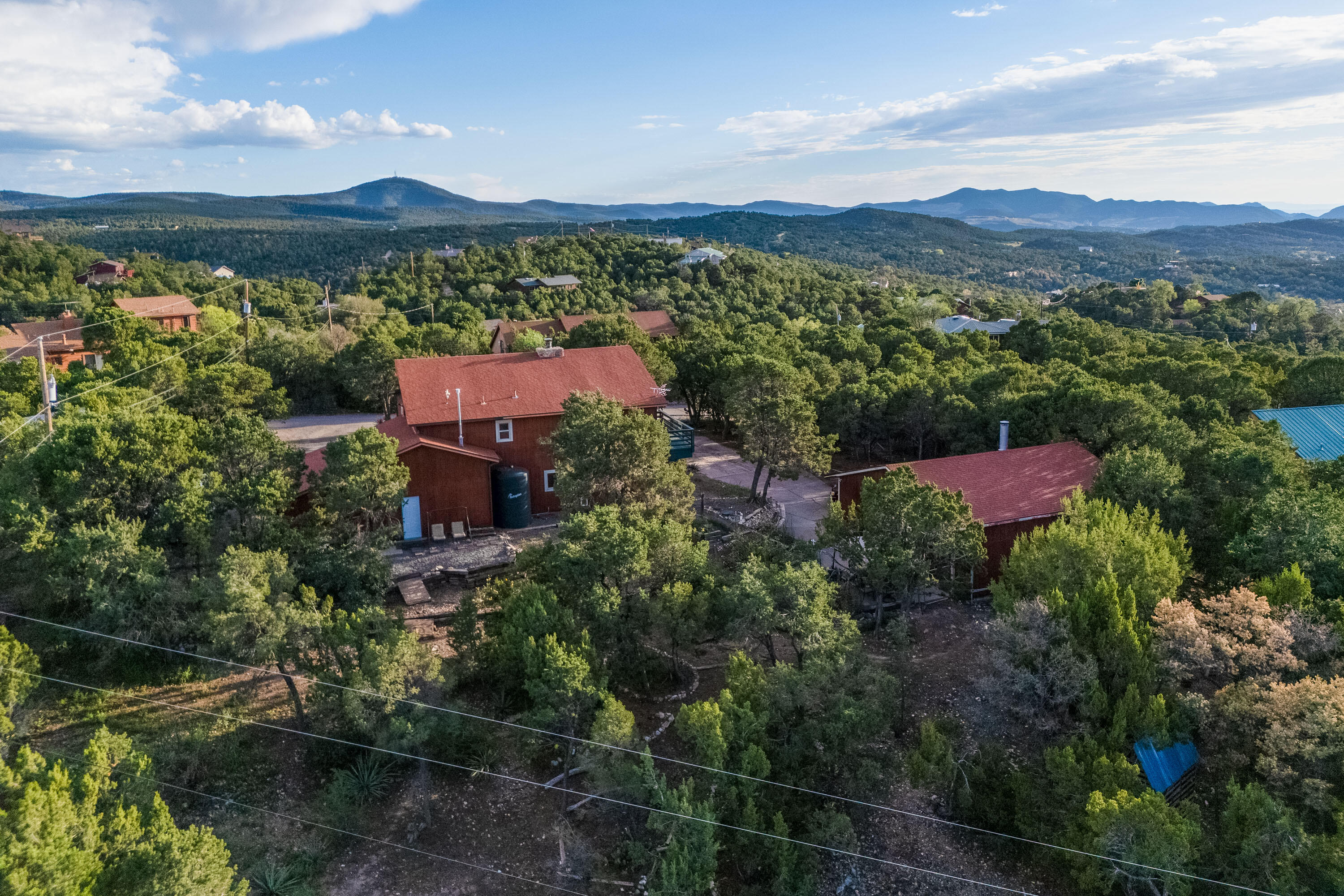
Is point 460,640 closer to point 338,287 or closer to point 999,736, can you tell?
point 999,736

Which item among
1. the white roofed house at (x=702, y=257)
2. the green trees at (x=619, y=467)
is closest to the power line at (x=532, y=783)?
the green trees at (x=619, y=467)

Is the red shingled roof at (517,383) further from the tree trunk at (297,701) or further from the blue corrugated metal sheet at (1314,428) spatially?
the blue corrugated metal sheet at (1314,428)

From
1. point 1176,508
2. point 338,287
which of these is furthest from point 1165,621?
point 338,287

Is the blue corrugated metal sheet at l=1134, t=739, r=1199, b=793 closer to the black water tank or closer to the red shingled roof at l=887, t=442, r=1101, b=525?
the red shingled roof at l=887, t=442, r=1101, b=525

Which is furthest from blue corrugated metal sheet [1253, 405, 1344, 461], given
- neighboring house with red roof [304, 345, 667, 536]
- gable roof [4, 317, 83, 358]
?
gable roof [4, 317, 83, 358]

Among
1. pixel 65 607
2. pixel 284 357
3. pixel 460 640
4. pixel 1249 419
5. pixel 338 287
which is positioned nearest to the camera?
pixel 460 640
